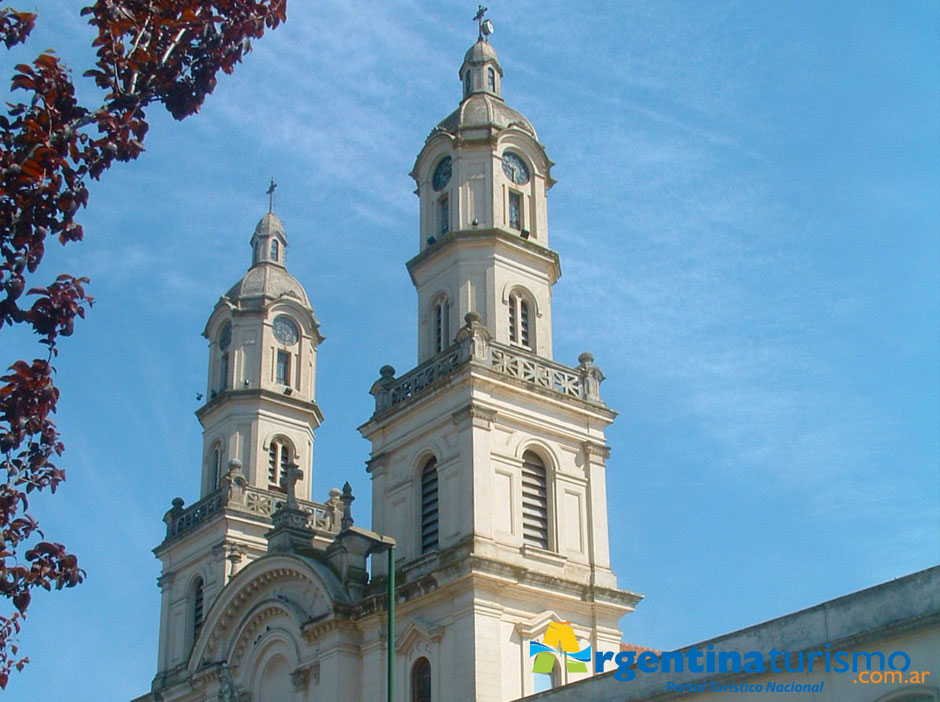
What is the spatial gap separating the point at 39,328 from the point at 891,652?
14.6 m

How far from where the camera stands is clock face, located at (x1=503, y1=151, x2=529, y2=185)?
40062 millimetres

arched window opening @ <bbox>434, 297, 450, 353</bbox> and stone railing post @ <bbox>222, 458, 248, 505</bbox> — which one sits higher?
arched window opening @ <bbox>434, 297, 450, 353</bbox>

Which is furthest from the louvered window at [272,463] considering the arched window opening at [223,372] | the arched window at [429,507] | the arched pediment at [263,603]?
the arched window at [429,507]

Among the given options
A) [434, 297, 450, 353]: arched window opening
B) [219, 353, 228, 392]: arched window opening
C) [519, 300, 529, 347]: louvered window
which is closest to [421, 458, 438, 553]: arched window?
[434, 297, 450, 353]: arched window opening

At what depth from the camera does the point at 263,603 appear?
39719mm

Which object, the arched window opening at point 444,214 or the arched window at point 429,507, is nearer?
the arched window at point 429,507

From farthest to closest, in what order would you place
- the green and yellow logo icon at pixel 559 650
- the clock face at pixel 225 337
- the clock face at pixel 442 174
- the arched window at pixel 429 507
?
the clock face at pixel 225 337
the clock face at pixel 442 174
the arched window at pixel 429 507
the green and yellow logo icon at pixel 559 650

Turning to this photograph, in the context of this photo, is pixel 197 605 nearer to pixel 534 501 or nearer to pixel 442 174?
pixel 534 501

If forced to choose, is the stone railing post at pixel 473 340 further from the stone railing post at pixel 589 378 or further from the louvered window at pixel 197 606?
the louvered window at pixel 197 606

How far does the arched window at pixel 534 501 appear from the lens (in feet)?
115

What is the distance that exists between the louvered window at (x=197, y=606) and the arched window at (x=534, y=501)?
16782mm

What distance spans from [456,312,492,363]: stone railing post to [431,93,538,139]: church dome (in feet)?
23.9

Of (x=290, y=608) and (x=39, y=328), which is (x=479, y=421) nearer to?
(x=290, y=608)

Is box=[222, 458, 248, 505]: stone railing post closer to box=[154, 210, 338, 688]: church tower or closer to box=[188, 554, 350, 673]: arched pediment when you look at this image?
box=[154, 210, 338, 688]: church tower
